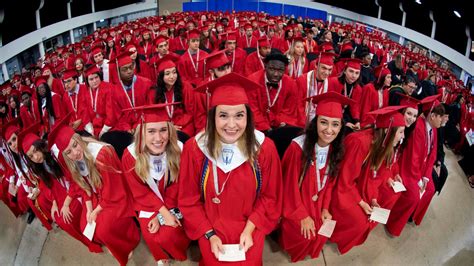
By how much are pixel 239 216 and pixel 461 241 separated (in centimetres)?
238

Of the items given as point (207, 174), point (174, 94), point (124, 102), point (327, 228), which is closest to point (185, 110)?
point (174, 94)

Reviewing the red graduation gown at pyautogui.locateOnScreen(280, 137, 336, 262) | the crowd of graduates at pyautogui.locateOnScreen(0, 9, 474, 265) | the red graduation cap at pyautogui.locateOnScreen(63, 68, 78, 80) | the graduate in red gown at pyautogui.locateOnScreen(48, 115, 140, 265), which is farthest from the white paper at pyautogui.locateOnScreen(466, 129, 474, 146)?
the red graduation cap at pyautogui.locateOnScreen(63, 68, 78, 80)

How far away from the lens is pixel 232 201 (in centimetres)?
211

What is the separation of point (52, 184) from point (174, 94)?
1756 millimetres

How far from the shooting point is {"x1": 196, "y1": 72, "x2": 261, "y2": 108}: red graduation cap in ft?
5.83

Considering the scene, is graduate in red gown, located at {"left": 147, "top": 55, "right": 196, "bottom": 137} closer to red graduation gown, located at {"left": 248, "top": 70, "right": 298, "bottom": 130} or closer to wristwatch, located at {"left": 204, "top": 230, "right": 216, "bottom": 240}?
red graduation gown, located at {"left": 248, "top": 70, "right": 298, "bottom": 130}

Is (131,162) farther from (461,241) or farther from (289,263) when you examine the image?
(461,241)

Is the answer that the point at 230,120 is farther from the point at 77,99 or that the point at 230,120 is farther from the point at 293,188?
the point at 77,99

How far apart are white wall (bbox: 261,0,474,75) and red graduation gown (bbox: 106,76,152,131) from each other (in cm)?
1275

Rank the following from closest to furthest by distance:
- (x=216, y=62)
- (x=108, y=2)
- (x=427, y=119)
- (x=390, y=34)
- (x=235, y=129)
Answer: (x=235, y=129)
(x=427, y=119)
(x=216, y=62)
(x=390, y=34)
(x=108, y=2)

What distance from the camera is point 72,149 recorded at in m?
2.10

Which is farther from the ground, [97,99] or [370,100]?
[370,100]

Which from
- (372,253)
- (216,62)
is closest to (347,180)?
(372,253)

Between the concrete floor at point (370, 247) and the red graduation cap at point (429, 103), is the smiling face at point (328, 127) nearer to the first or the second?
the concrete floor at point (370, 247)
